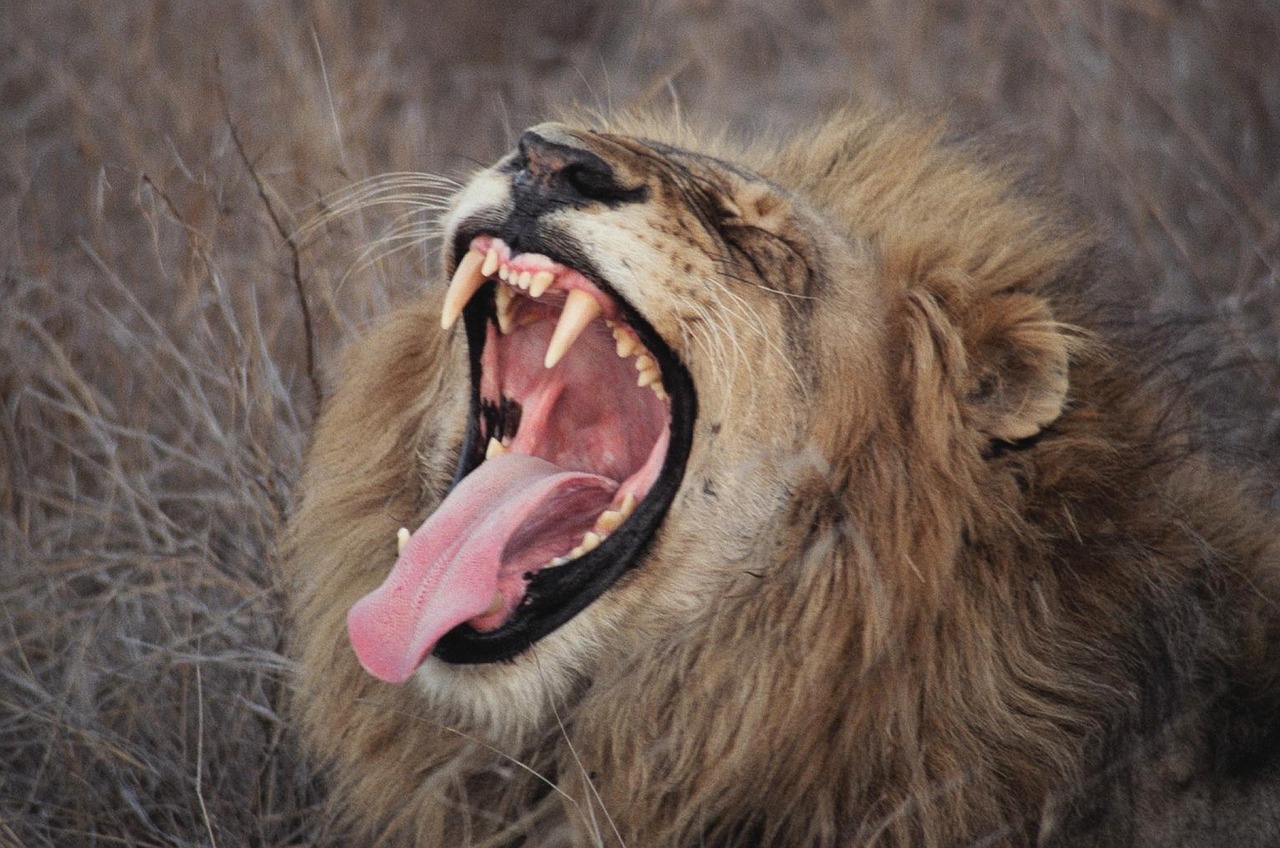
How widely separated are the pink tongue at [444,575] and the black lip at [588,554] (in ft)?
0.17

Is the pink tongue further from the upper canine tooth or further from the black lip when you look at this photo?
the upper canine tooth

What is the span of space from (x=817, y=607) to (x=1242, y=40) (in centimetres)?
445

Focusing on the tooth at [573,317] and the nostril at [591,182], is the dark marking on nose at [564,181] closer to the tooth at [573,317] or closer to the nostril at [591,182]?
the nostril at [591,182]

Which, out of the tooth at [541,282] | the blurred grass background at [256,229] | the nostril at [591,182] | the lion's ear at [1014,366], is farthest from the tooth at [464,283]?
the lion's ear at [1014,366]

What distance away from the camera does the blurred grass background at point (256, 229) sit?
10.7 ft

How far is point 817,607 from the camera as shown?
2.38 m

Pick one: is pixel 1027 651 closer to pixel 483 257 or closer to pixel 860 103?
pixel 483 257

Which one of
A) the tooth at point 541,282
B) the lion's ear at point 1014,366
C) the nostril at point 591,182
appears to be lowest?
the lion's ear at point 1014,366

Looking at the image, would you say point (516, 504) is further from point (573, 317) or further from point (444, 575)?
point (573, 317)

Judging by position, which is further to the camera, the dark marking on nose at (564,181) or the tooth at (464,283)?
the tooth at (464,283)

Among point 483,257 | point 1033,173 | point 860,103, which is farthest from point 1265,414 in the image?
point 483,257

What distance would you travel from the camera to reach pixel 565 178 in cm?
249

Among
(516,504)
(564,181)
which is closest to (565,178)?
(564,181)

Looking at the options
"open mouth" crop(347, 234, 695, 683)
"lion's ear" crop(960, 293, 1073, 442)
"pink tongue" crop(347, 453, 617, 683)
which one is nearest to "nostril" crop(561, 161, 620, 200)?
"open mouth" crop(347, 234, 695, 683)
